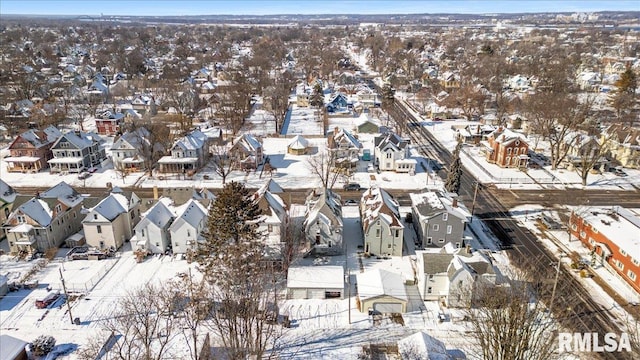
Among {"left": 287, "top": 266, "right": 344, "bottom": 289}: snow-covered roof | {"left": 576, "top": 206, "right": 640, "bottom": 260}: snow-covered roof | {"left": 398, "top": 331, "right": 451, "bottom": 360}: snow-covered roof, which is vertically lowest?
{"left": 398, "top": 331, "right": 451, "bottom": 360}: snow-covered roof

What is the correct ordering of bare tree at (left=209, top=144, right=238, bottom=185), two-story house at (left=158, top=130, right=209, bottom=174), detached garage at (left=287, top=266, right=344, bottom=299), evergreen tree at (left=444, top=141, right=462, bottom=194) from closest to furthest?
detached garage at (left=287, top=266, right=344, bottom=299) < evergreen tree at (left=444, top=141, right=462, bottom=194) < bare tree at (left=209, top=144, right=238, bottom=185) < two-story house at (left=158, top=130, right=209, bottom=174)

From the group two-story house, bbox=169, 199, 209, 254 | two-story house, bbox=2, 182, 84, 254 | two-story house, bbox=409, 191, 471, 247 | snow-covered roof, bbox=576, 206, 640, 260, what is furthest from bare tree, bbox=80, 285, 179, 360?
snow-covered roof, bbox=576, 206, 640, 260

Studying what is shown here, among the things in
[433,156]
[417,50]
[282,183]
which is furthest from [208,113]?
[417,50]

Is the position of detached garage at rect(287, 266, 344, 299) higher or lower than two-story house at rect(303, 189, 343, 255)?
lower

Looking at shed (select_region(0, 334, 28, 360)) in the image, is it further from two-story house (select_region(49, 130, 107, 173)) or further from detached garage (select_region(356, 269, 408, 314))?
two-story house (select_region(49, 130, 107, 173))

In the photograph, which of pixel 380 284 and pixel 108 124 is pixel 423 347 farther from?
pixel 108 124

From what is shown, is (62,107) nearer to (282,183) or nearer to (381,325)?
(282,183)

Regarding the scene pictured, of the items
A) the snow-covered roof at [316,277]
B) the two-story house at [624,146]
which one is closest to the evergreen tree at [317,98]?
the two-story house at [624,146]
